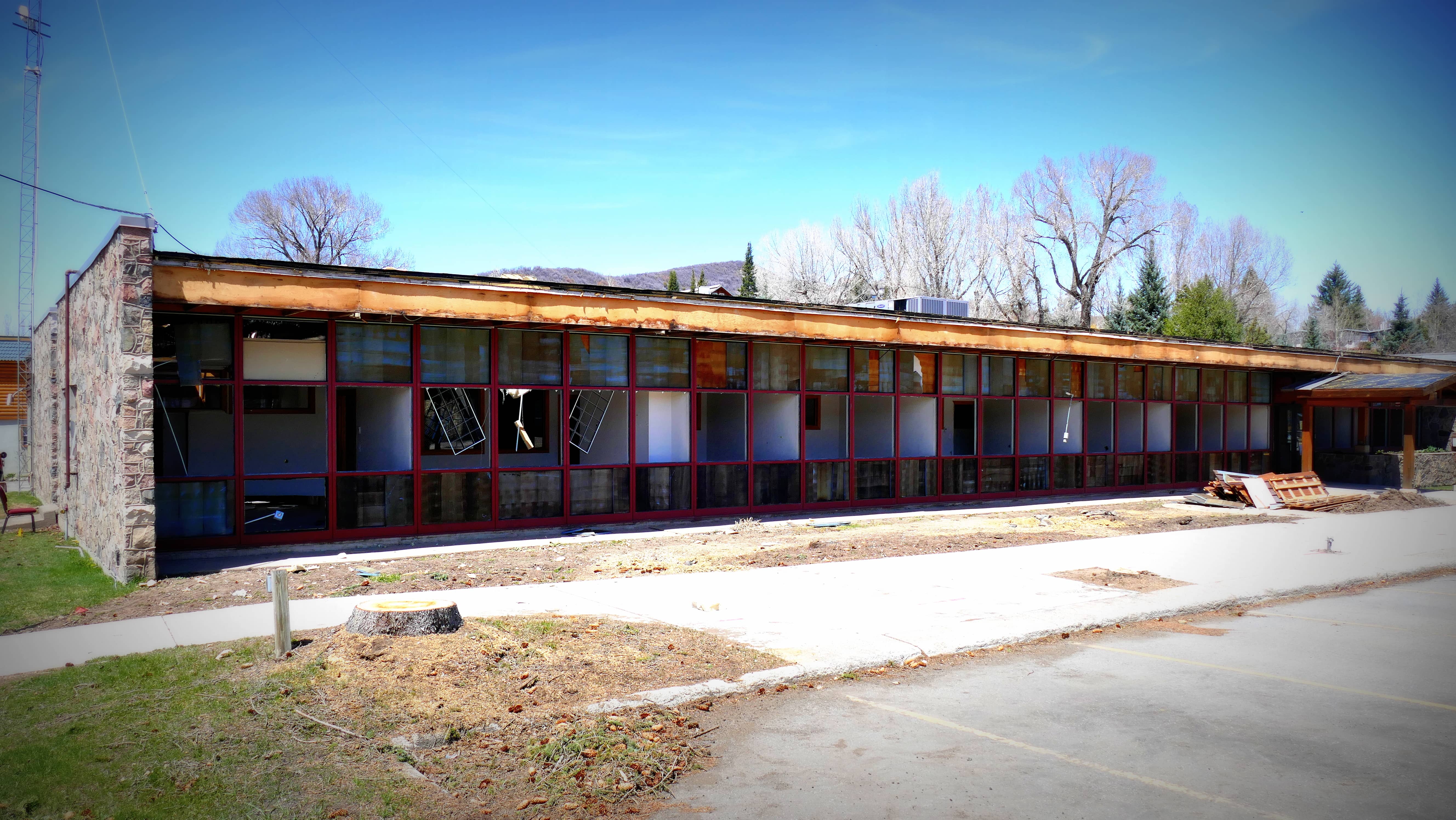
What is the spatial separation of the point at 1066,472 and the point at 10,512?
76.7 feet

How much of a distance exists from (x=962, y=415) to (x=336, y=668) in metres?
24.4

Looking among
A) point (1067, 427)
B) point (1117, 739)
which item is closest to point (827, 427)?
point (1067, 427)

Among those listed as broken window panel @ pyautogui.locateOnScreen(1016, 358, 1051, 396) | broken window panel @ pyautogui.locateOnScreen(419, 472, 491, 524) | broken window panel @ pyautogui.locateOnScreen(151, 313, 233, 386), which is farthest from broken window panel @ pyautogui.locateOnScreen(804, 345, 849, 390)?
broken window panel @ pyautogui.locateOnScreen(151, 313, 233, 386)

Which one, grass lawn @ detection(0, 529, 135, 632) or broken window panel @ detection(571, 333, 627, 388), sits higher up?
broken window panel @ detection(571, 333, 627, 388)

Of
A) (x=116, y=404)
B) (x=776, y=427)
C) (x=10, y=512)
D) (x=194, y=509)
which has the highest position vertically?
(x=116, y=404)

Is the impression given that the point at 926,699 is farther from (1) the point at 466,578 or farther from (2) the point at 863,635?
(1) the point at 466,578

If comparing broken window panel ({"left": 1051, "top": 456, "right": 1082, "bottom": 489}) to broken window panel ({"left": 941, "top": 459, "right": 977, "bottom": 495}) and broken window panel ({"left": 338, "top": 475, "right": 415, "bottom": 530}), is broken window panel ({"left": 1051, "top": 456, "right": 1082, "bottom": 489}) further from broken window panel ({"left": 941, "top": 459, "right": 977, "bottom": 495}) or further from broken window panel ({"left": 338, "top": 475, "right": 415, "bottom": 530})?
broken window panel ({"left": 338, "top": 475, "right": 415, "bottom": 530})

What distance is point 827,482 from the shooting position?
64.2 feet

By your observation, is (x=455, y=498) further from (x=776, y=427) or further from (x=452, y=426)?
(x=776, y=427)

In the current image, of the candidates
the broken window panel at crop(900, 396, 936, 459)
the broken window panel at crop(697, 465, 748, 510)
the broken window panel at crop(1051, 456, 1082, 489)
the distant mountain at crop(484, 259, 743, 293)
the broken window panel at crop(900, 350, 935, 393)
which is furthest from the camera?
the distant mountain at crop(484, 259, 743, 293)

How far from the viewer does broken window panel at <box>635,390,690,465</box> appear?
17.1 meters

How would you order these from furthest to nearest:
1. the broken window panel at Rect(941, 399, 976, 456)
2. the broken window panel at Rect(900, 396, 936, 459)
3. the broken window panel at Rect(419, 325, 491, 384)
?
the broken window panel at Rect(941, 399, 976, 456)
the broken window panel at Rect(900, 396, 936, 459)
the broken window panel at Rect(419, 325, 491, 384)

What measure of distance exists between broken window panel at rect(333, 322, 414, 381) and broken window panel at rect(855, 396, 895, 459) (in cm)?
1005

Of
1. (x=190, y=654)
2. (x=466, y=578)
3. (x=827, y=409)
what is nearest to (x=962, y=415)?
(x=827, y=409)
